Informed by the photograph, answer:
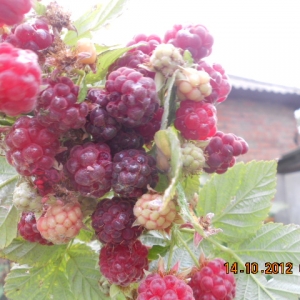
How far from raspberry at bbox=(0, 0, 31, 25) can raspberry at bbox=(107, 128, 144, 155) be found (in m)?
0.19

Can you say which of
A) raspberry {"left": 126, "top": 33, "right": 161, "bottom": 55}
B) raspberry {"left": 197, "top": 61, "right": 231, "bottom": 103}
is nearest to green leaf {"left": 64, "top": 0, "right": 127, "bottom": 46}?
raspberry {"left": 126, "top": 33, "right": 161, "bottom": 55}

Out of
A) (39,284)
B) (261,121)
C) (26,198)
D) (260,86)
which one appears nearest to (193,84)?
(26,198)

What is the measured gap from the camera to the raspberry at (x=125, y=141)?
507 millimetres

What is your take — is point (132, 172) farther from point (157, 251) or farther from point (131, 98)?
point (157, 251)

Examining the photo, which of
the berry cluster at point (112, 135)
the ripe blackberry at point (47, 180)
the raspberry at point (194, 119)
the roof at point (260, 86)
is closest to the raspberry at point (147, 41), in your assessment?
the berry cluster at point (112, 135)

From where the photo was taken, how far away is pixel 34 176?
0.50 meters

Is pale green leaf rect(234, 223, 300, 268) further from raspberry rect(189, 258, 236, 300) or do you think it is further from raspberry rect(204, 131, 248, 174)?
raspberry rect(204, 131, 248, 174)

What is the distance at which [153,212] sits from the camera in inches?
18.2

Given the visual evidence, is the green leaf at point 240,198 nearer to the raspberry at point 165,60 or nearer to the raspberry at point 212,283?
the raspberry at point 212,283

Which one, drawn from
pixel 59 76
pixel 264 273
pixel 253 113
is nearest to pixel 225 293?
pixel 264 273

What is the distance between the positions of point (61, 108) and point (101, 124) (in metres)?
0.05

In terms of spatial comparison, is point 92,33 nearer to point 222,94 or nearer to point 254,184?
point 222,94

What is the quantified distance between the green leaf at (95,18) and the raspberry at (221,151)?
0.81 feet

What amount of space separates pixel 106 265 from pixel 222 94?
1.02 feet
